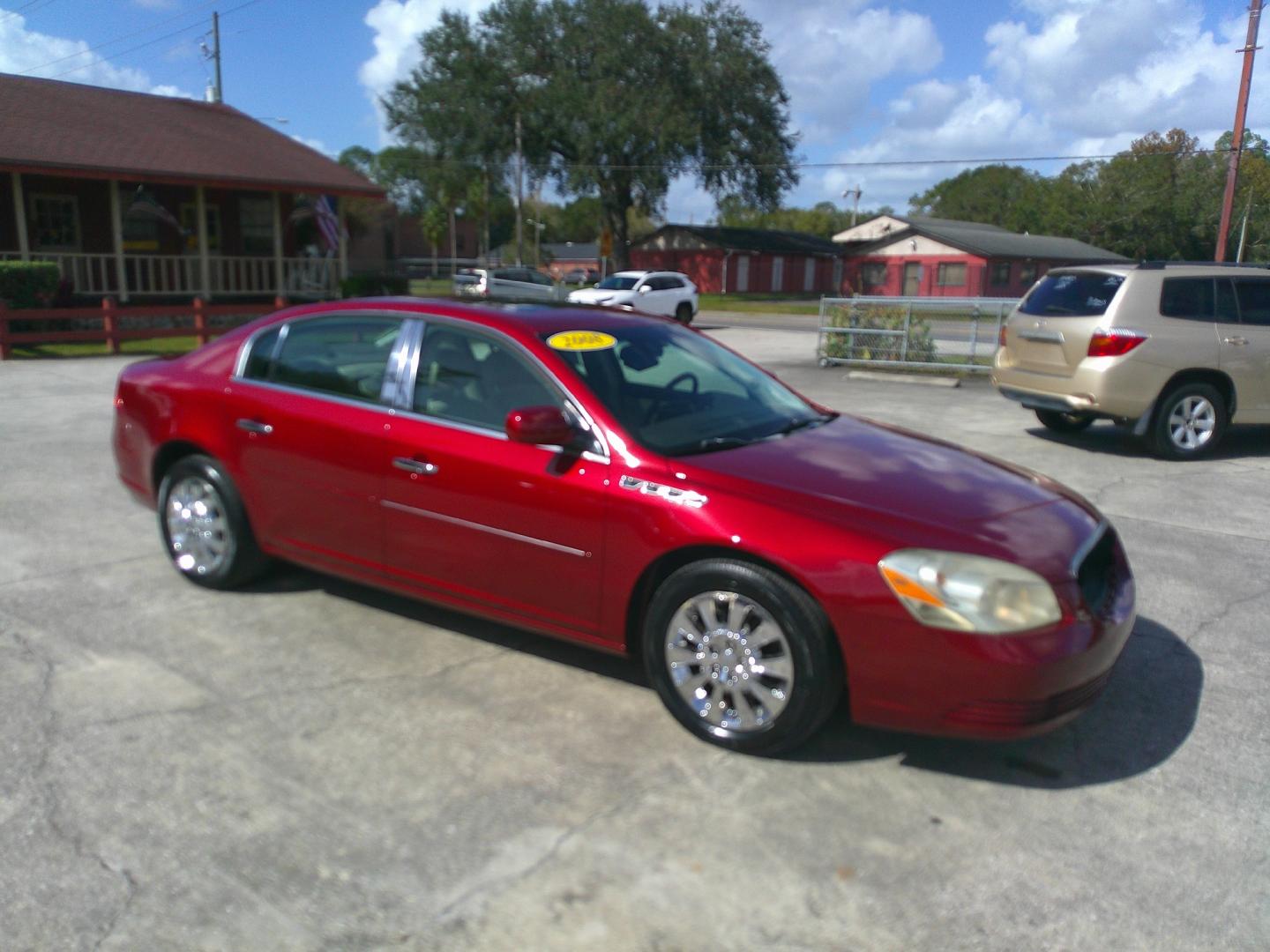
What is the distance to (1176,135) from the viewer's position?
59.9m

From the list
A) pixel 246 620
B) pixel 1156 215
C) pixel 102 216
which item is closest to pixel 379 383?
pixel 246 620

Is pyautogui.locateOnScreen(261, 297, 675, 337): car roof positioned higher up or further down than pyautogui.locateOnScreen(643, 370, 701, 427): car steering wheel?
higher up

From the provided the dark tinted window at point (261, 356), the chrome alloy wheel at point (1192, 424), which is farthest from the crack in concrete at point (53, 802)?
the chrome alloy wheel at point (1192, 424)

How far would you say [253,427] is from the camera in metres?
5.03

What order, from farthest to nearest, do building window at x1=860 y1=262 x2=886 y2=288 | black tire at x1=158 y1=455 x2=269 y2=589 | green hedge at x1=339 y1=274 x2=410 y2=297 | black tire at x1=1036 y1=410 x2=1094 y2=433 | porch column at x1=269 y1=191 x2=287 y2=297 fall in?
building window at x1=860 y1=262 x2=886 y2=288 < green hedge at x1=339 y1=274 x2=410 y2=297 < porch column at x1=269 y1=191 x2=287 y2=297 < black tire at x1=1036 y1=410 x2=1094 y2=433 < black tire at x1=158 y1=455 x2=269 y2=589

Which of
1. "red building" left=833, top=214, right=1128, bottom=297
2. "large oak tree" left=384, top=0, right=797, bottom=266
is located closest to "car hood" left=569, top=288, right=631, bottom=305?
"large oak tree" left=384, top=0, right=797, bottom=266

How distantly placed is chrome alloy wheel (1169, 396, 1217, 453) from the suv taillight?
2.57 feet

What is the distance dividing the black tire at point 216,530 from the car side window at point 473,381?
1276 mm

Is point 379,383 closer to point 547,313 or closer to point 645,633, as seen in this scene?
point 547,313

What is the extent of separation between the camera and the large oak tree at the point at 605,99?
158ft

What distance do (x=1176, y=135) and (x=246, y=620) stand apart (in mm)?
67115

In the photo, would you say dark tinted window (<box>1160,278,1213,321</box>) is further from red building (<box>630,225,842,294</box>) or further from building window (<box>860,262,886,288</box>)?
building window (<box>860,262,886,288</box>)

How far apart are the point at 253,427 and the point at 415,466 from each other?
1089 millimetres

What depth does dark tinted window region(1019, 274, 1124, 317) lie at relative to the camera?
934 cm
